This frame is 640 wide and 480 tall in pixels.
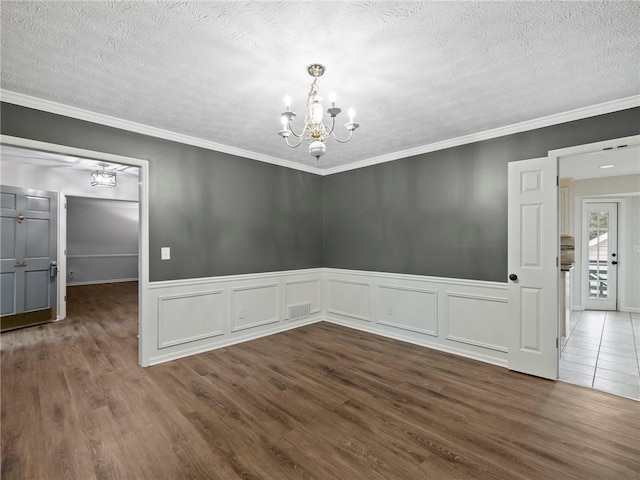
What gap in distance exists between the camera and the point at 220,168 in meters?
4.11

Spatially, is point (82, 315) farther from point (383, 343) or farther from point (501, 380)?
point (501, 380)

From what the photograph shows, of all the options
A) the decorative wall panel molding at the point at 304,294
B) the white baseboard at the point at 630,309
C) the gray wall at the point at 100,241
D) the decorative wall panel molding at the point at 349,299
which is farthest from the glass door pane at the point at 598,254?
the gray wall at the point at 100,241

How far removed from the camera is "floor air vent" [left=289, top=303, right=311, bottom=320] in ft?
15.9

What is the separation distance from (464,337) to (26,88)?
5000 mm

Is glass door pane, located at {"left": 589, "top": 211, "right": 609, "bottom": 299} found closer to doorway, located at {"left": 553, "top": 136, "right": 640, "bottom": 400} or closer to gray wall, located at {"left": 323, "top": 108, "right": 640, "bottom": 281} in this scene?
doorway, located at {"left": 553, "top": 136, "right": 640, "bottom": 400}

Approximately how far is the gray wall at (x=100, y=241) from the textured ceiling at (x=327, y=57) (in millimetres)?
7426

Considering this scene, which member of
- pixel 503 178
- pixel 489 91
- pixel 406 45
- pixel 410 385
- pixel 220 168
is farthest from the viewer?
pixel 220 168

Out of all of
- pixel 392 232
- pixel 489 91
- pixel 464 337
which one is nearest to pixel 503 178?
pixel 489 91

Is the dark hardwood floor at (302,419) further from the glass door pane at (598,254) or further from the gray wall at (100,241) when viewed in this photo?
the gray wall at (100,241)

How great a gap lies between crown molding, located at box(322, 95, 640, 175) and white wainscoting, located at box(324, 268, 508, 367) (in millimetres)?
1704

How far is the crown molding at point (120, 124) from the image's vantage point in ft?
8.68

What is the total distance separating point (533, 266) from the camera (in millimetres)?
3166

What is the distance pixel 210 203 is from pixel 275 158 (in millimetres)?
1267

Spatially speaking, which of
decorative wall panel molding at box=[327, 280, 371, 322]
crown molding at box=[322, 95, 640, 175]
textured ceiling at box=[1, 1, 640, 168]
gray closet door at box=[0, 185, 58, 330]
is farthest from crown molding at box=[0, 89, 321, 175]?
gray closet door at box=[0, 185, 58, 330]
